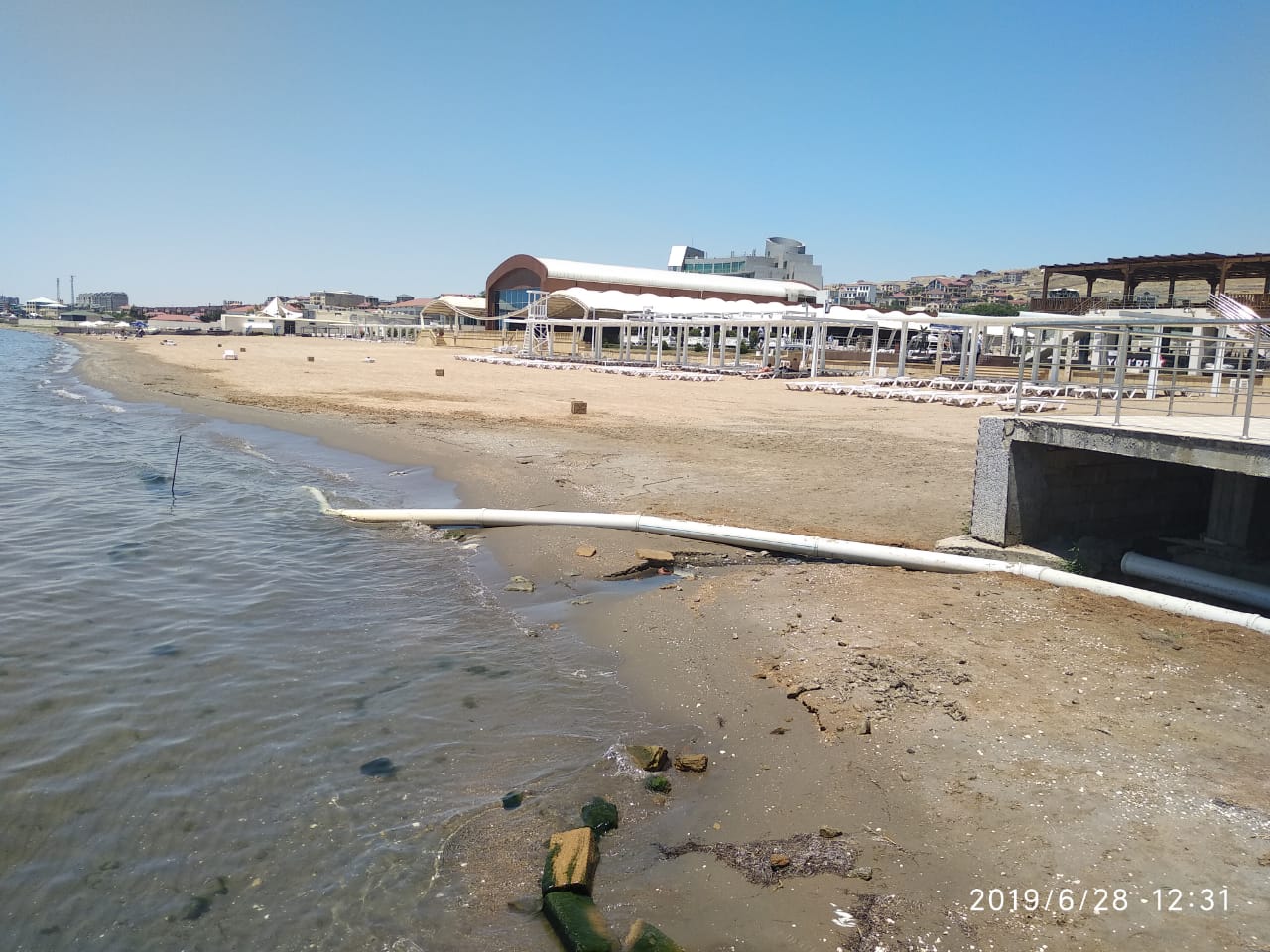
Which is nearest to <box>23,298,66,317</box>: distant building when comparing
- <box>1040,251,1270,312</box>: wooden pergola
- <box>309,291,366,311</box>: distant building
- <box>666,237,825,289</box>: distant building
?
<box>309,291,366,311</box>: distant building

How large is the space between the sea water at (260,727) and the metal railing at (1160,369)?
5677 millimetres

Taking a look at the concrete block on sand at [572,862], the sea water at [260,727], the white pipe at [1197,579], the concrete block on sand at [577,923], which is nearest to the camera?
the concrete block on sand at [577,923]

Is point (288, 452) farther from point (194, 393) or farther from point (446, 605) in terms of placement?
point (194, 393)

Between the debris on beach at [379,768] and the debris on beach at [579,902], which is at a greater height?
the debris on beach at [579,902]

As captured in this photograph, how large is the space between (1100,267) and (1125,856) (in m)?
51.2

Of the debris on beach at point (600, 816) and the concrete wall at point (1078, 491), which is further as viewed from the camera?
the concrete wall at point (1078, 491)

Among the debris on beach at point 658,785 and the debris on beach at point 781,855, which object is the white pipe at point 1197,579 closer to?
the debris on beach at point 781,855

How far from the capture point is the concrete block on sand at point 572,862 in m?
4.02

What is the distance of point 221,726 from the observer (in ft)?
19.2

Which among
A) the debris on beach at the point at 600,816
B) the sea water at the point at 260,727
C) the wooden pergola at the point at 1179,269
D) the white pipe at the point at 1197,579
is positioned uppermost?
the wooden pergola at the point at 1179,269

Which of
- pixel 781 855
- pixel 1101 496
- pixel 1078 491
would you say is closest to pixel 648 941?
pixel 781 855

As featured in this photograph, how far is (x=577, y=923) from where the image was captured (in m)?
3.76

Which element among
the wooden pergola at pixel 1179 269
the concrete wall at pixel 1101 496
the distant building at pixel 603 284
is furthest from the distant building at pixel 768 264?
the concrete wall at pixel 1101 496

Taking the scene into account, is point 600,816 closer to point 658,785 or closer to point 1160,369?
point 658,785
